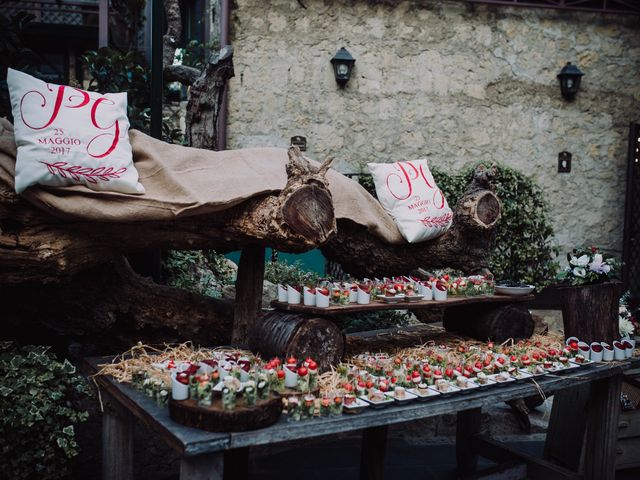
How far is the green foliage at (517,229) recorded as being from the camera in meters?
7.50

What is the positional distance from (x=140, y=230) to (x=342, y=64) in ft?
17.1

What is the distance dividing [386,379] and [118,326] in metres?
2.05

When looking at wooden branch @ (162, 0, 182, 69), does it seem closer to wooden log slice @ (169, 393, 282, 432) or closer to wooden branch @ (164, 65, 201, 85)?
wooden branch @ (164, 65, 201, 85)

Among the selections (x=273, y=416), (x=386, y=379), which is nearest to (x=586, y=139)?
(x=386, y=379)

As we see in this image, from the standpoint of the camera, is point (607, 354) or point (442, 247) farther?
point (442, 247)

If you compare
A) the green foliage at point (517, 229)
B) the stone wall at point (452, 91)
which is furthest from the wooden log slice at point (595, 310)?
the stone wall at point (452, 91)

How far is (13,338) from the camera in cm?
408

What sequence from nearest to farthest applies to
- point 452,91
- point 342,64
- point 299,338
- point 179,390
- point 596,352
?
point 179,390 < point 299,338 < point 596,352 < point 342,64 < point 452,91

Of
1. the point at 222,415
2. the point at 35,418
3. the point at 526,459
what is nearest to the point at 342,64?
the point at 526,459

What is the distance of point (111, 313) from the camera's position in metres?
4.04

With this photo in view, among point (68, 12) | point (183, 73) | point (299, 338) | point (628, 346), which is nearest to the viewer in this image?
point (299, 338)

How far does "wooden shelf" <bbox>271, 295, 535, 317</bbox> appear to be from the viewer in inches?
127

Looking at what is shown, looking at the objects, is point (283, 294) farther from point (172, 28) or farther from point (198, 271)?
point (172, 28)

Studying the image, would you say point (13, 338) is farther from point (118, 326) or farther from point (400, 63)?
point (400, 63)
